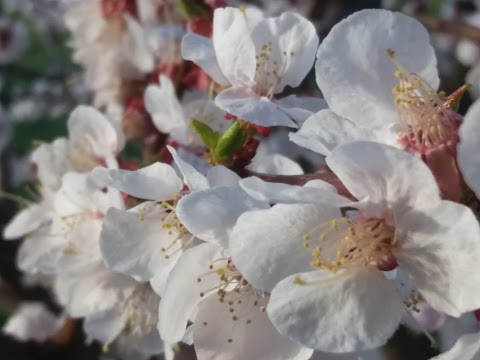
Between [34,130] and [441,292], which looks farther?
[34,130]

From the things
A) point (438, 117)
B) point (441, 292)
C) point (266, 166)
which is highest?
point (438, 117)

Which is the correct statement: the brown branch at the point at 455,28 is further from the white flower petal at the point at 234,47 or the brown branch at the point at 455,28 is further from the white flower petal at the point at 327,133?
the white flower petal at the point at 327,133

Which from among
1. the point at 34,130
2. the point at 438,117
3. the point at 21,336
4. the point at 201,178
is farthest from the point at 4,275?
the point at 34,130

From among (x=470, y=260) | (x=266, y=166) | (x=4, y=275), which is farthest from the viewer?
(x=4, y=275)

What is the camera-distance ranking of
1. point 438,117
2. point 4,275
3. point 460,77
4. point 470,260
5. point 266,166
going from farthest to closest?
point 460,77 → point 4,275 → point 266,166 → point 438,117 → point 470,260

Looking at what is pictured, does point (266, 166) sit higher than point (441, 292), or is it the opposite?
point (441, 292)

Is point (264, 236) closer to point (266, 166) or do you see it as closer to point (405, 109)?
point (405, 109)

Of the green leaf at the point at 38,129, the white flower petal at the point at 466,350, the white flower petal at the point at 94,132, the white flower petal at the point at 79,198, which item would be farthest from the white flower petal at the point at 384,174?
the green leaf at the point at 38,129

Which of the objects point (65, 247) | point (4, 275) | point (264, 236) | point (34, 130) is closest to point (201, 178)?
point (264, 236)

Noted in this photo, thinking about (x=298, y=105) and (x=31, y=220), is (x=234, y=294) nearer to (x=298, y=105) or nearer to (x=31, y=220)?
(x=298, y=105)
